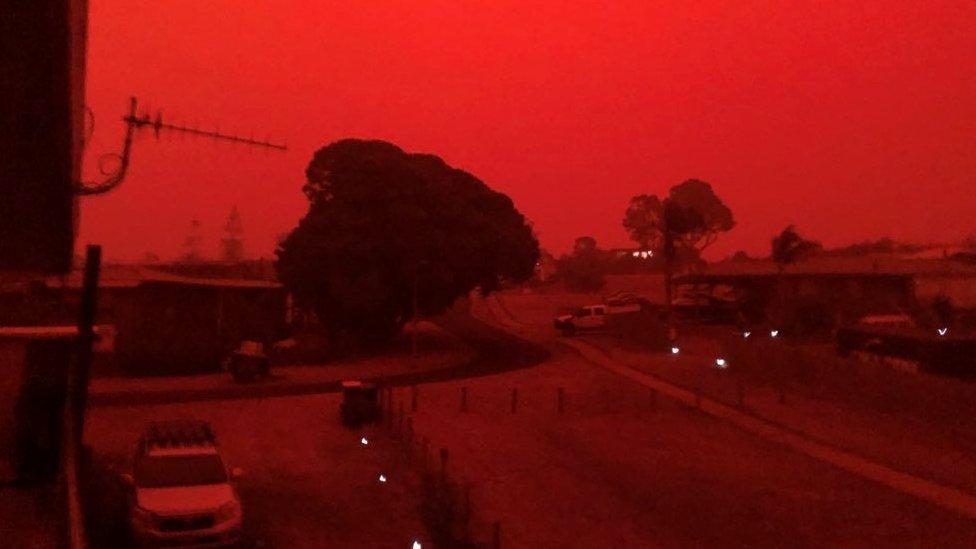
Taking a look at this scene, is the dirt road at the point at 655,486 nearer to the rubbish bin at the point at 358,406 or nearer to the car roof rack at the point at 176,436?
the rubbish bin at the point at 358,406

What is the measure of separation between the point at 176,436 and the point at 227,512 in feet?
7.50

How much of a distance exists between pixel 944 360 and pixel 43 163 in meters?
24.6

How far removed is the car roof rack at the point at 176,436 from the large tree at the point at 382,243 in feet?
79.2

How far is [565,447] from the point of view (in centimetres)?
1992

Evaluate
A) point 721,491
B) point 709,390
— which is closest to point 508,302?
point 709,390

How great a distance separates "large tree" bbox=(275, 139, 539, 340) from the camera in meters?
40.7

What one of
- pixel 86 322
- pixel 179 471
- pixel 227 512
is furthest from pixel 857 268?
pixel 86 322

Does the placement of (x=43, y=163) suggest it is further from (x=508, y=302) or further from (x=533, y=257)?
(x=508, y=302)

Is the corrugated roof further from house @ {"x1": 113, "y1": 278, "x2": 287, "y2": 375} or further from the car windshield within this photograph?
the car windshield

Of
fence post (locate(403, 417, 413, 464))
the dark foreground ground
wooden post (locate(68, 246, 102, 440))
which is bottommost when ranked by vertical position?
the dark foreground ground

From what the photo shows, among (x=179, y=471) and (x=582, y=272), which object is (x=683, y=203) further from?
(x=179, y=471)

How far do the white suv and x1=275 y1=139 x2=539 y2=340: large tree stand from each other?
2520cm

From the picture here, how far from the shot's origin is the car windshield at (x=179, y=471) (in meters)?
13.1

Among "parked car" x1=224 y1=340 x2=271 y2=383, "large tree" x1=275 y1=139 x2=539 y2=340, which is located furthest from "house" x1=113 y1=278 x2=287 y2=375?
"large tree" x1=275 y1=139 x2=539 y2=340
